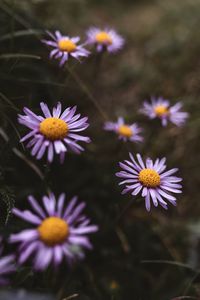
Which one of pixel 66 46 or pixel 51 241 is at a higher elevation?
pixel 66 46

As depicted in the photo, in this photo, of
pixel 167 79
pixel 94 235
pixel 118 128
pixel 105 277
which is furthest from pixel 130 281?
pixel 167 79

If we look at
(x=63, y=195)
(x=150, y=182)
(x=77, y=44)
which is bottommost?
(x=63, y=195)

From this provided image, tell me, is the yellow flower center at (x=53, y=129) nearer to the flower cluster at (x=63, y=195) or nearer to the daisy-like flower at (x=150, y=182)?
the flower cluster at (x=63, y=195)

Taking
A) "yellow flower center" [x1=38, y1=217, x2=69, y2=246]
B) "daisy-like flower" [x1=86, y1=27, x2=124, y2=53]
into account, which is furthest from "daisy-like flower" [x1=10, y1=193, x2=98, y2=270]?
"daisy-like flower" [x1=86, y1=27, x2=124, y2=53]

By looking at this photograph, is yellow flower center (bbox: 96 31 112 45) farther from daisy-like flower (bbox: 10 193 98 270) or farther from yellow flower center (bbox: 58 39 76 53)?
daisy-like flower (bbox: 10 193 98 270)

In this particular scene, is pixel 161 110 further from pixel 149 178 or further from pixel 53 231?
pixel 53 231

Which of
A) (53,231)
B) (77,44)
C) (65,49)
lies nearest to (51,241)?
(53,231)

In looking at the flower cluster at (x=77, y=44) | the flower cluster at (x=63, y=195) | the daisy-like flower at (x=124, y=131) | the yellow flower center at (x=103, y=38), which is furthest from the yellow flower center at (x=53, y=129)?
the yellow flower center at (x=103, y=38)
